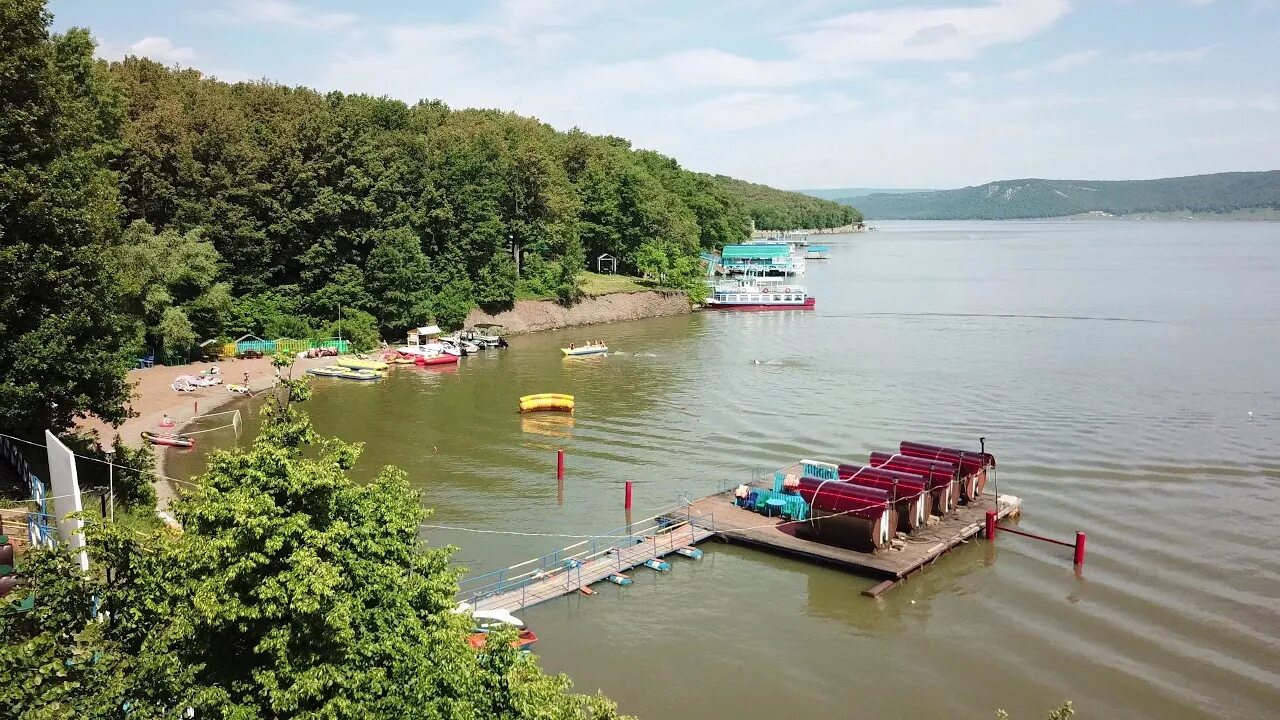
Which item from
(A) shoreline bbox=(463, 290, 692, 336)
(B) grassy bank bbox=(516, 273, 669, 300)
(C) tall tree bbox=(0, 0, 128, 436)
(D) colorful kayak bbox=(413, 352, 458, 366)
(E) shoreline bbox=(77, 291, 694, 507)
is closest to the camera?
(C) tall tree bbox=(0, 0, 128, 436)

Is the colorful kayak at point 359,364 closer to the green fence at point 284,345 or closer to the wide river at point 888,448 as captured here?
the wide river at point 888,448

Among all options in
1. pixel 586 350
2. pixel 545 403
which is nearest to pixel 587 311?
pixel 586 350

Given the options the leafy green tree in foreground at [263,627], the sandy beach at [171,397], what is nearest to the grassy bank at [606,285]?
the sandy beach at [171,397]

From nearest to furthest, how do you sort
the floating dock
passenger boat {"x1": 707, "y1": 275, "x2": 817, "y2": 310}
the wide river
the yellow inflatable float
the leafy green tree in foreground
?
1. the leafy green tree in foreground
2. the wide river
3. the floating dock
4. the yellow inflatable float
5. passenger boat {"x1": 707, "y1": 275, "x2": 817, "y2": 310}

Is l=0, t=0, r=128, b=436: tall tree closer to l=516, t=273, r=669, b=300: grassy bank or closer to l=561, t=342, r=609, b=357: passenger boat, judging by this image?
l=561, t=342, r=609, b=357: passenger boat

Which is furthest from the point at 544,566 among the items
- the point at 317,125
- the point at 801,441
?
the point at 317,125

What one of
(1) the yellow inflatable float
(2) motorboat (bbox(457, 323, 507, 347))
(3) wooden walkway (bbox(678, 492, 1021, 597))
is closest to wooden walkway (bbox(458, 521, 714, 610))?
(3) wooden walkway (bbox(678, 492, 1021, 597))

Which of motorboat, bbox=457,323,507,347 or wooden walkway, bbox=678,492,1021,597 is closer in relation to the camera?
wooden walkway, bbox=678,492,1021,597
